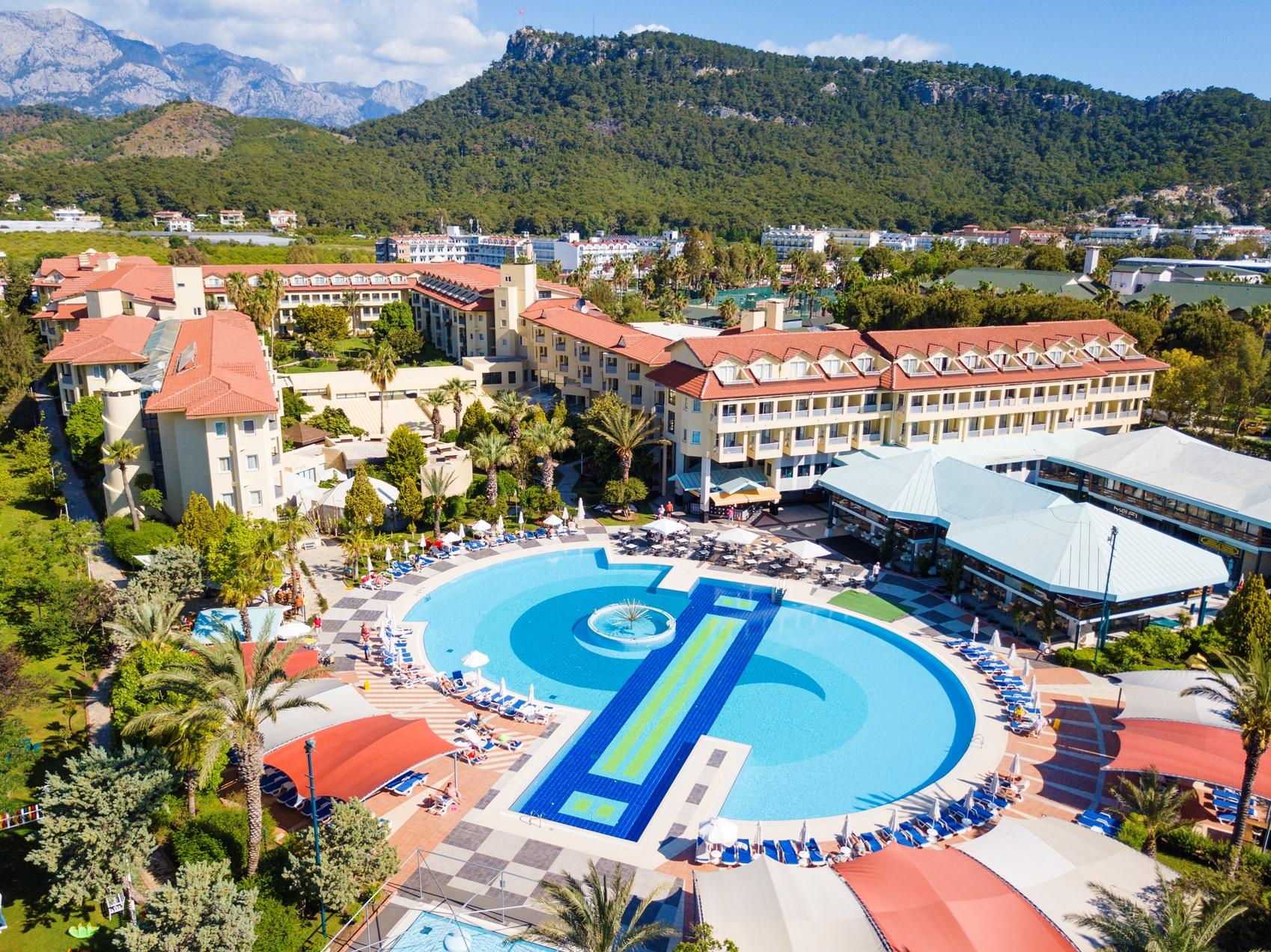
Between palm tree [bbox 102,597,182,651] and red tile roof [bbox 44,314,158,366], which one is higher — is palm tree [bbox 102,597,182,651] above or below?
below

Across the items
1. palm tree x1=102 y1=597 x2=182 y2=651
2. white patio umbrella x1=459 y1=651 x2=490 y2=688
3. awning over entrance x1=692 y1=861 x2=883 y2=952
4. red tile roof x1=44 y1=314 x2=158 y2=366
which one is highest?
red tile roof x1=44 y1=314 x2=158 y2=366

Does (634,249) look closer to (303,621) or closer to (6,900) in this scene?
(303,621)

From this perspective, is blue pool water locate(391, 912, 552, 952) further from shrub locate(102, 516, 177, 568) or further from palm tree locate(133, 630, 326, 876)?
shrub locate(102, 516, 177, 568)

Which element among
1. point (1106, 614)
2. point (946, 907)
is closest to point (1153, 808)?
point (946, 907)

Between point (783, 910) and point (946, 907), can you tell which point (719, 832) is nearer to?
point (783, 910)

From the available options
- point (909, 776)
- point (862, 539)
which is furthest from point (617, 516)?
point (909, 776)

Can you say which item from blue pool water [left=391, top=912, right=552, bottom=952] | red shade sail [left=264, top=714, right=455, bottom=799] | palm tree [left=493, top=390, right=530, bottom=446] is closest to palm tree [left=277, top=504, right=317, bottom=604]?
red shade sail [left=264, top=714, right=455, bottom=799]
